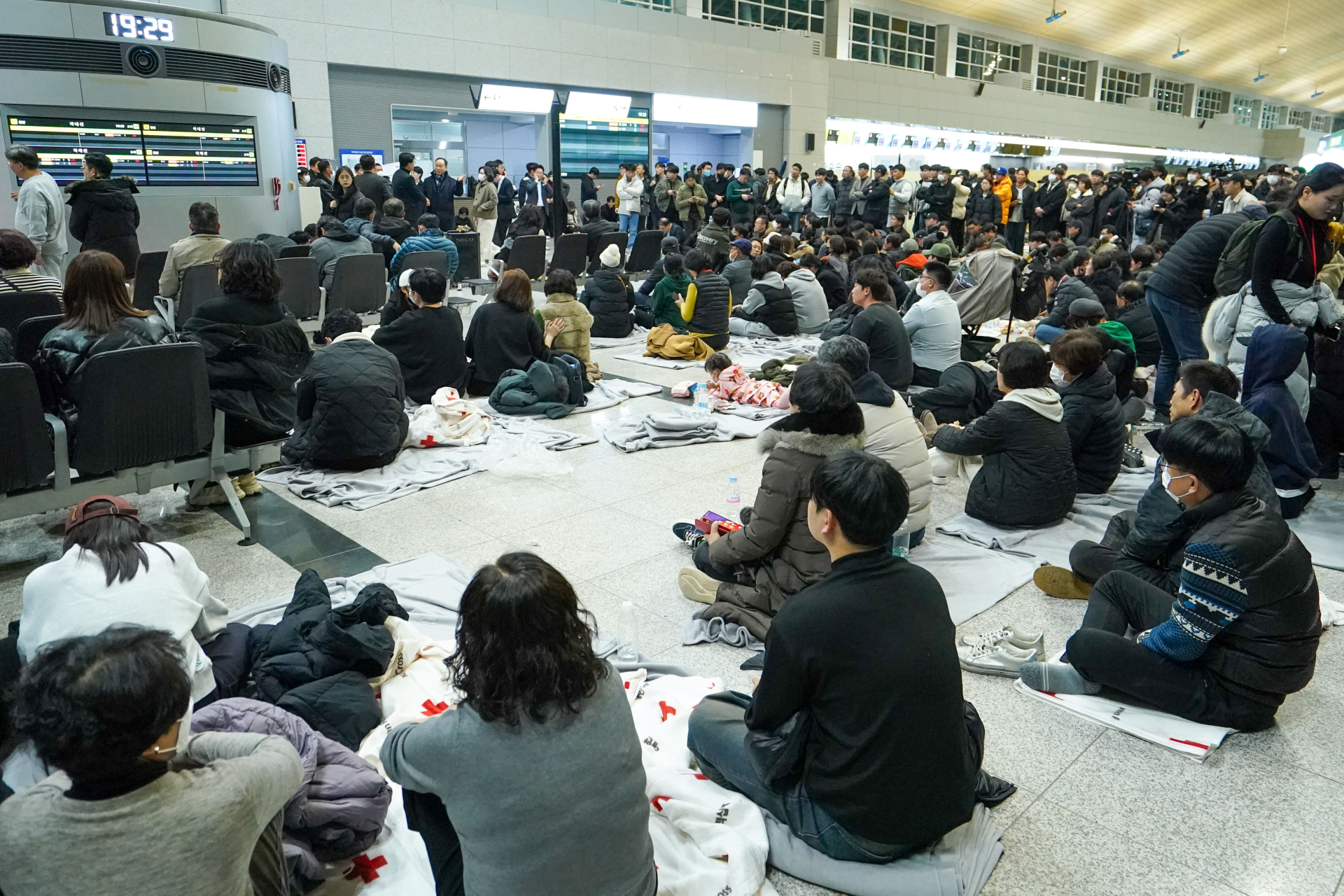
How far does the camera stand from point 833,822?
2.22 m

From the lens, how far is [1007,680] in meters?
3.30

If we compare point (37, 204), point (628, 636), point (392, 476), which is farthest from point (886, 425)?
point (37, 204)

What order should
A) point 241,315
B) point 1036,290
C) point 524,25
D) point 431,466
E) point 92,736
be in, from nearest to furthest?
point 92,736
point 241,315
point 431,466
point 1036,290
point 524,25

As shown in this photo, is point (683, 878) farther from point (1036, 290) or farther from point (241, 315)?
point (1036, 290)

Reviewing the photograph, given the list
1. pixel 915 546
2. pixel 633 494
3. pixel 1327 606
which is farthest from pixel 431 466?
pixel 1327 606

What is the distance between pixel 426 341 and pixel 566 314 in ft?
4.15

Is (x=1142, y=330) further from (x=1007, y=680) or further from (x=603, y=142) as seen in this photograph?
(x=603, y=142)

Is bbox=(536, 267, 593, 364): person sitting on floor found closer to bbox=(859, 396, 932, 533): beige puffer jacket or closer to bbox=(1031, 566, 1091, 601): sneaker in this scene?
bbox=(859, 396, 932, 533): beige puffer jacket

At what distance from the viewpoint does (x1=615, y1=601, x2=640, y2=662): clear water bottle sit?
330cm

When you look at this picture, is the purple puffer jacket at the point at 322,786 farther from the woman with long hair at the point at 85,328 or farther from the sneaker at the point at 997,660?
the woman with long hair at the point at 85,328

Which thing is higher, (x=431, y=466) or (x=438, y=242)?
(x=438, y=242)

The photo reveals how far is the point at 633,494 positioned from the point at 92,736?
3.80m

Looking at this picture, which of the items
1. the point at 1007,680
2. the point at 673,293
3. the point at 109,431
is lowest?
the point at 1007,680

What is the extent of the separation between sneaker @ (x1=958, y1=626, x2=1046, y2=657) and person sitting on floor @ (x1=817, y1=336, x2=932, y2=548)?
0.73 m
